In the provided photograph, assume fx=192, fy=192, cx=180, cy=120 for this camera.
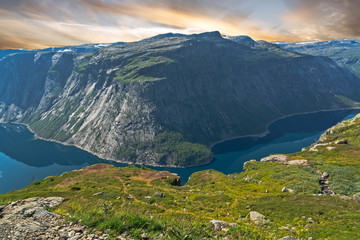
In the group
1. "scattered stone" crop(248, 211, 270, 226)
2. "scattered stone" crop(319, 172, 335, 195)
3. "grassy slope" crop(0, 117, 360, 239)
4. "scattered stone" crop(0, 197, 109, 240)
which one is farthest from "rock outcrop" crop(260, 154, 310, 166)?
"scattered stone" crop(0, 197, 109, 240)

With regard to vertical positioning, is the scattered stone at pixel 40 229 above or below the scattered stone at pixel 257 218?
above

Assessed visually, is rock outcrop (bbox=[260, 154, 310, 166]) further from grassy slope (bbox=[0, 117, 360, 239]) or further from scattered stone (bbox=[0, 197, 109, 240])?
scattered stone (bbox=[0, 197, 109, 240])

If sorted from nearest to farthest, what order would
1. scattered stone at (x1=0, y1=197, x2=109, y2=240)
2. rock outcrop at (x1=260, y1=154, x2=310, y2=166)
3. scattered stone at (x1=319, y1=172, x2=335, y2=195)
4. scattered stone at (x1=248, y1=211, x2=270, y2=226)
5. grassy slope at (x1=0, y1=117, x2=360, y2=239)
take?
scattered stone at (x1=0, y1=197, x2=109, y2=240) → grassy slope at (x1=0, y1=117, x2=360, y2=239) → scattered stone at (x1=248, y1=211, x2=270, y2=226) → scattered stone at (x1=319, y1=172, x2=335, y2=195) → rock outcrop at (x1=260, y1=154, x2=310, y2=166)

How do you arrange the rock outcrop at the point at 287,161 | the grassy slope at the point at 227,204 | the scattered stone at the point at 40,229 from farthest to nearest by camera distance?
the rock outcrop at the point at 287,161
the grassy slope at the point at 227,204
the scattered stone at the point at 40,229

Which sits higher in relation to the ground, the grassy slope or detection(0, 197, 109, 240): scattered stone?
detection(0, 197, 109, 240): scattered stone

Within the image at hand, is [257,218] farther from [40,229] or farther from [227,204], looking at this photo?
[40,229]

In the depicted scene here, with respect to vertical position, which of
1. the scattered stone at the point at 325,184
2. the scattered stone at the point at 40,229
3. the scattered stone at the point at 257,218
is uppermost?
the scattered stone at the point at 40,229

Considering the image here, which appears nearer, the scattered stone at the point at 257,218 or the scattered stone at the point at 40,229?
the scattered stone at the point at 40,229

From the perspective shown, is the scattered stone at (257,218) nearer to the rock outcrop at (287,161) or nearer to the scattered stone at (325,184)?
the scattered stone at (325,184)

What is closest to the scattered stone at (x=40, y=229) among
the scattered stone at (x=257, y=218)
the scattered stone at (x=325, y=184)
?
the scattered stone at (x=257, y=218)

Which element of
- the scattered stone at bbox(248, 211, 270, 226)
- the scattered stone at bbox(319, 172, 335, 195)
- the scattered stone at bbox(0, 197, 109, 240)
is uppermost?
the scattered stone at bbox(0, 197, 109, 240)
